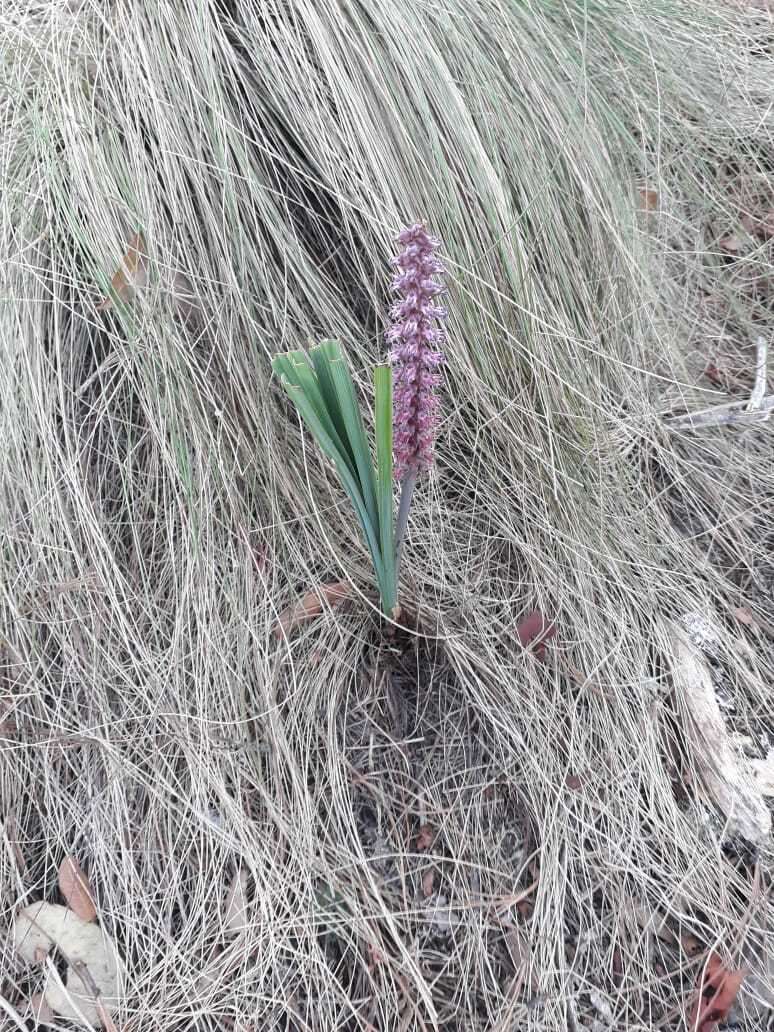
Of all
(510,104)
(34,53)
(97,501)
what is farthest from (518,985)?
(34,53)

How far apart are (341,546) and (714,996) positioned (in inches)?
31.2

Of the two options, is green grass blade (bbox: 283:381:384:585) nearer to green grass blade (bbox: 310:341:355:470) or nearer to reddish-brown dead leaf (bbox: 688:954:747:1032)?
green grass blade (bbox: 310:341:355:470)

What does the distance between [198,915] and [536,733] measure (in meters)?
0.53

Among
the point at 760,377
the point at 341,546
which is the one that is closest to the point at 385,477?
the point at 341,546

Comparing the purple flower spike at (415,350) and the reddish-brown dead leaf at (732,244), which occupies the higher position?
the purple flower spike at (415,350)

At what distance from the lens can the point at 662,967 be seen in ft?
3.43

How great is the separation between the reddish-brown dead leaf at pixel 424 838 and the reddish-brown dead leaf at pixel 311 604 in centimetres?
35

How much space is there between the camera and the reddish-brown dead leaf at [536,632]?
1.23 meters

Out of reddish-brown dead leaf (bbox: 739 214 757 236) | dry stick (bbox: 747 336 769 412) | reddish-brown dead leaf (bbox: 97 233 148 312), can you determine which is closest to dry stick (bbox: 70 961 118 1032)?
reddish-brown dead leaf (bbox: 97 233 148 312)

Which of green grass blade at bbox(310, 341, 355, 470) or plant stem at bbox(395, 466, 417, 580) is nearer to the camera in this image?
green grass blade at bbox(310, 341, 355, 470)

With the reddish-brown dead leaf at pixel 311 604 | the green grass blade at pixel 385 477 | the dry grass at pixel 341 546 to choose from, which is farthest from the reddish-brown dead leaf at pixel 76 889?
the green grass blade at pixel 385 477

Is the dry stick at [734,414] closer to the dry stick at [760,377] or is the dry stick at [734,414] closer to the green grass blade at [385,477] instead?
the dry stick at [760,377]

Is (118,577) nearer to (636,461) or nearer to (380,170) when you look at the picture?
(380,170)

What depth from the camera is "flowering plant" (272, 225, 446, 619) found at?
88 cm
